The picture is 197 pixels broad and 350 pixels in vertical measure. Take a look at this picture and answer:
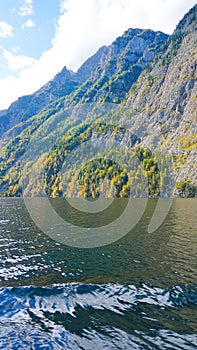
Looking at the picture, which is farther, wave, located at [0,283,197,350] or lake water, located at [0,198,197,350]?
lake water, located at [0,198,197,350]

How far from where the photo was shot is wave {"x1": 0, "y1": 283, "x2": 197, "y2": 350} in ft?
58.8

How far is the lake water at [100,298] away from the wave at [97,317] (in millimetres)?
61

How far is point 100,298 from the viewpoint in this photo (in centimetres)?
2434

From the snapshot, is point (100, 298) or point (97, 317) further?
point (100, 298)

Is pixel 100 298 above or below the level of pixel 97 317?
above

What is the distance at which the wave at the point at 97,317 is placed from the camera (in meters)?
17.9

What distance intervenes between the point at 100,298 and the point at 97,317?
335 cm

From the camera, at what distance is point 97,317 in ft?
68.9

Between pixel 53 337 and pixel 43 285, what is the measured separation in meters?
9.60

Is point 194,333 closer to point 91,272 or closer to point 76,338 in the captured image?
point 76,338

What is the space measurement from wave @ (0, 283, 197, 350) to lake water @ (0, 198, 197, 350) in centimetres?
6

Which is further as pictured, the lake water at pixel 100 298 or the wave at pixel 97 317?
the lake water at pixel 100 298

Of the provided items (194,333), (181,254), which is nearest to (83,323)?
(194,333)

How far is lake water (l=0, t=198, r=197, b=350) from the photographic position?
1834 cm
